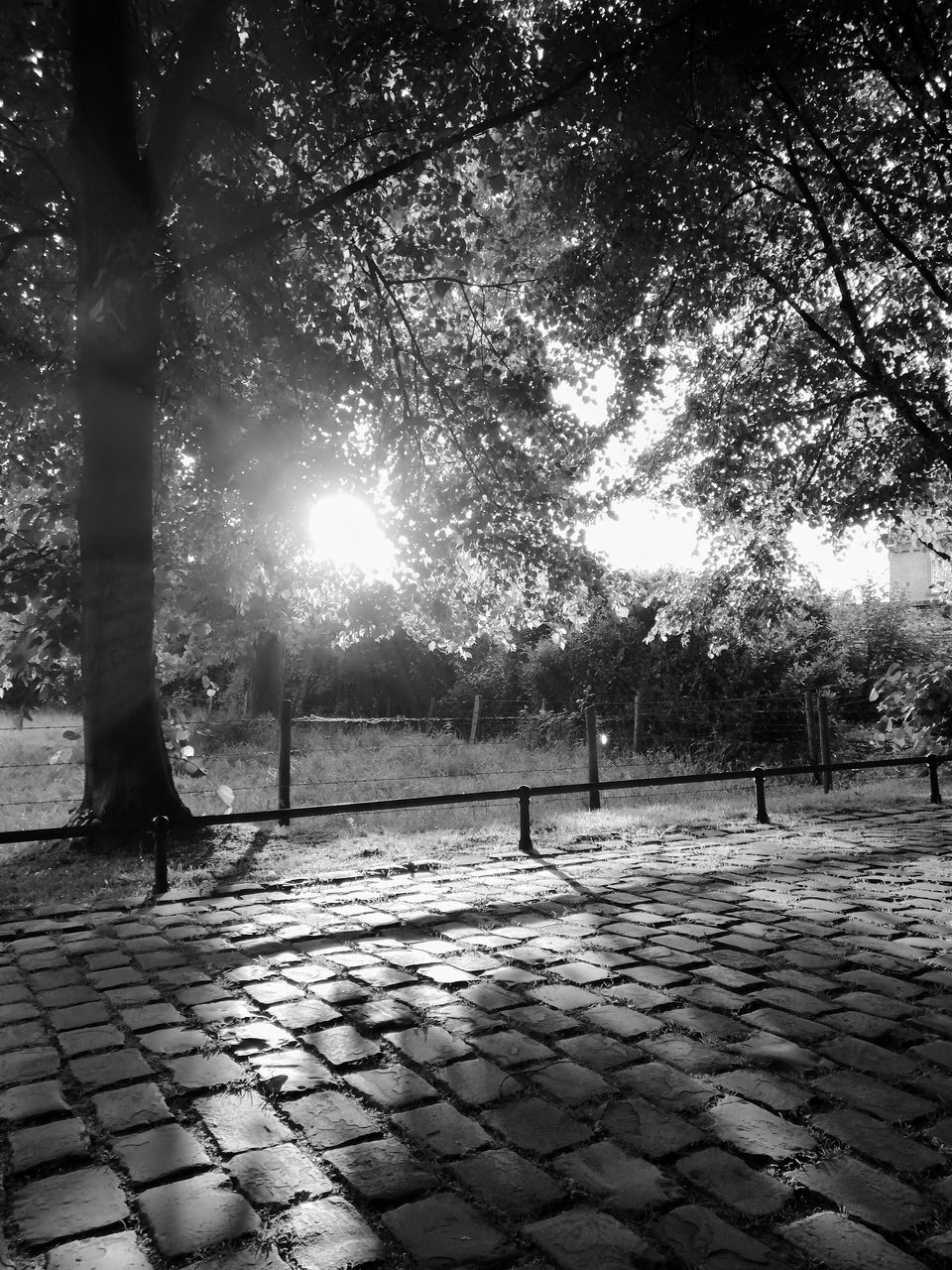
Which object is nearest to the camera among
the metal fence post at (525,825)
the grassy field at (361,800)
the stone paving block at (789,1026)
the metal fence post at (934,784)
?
the stone paving block at (789,1026)

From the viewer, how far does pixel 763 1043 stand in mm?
3691

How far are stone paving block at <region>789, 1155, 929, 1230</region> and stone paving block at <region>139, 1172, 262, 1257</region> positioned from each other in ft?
5.13

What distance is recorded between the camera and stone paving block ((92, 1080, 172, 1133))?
10.4 feet

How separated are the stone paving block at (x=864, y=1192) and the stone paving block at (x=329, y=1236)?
1225 mm

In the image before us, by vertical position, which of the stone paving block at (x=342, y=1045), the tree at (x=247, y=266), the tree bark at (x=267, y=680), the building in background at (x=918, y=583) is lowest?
the stone paving block at (x=342, y=1045)

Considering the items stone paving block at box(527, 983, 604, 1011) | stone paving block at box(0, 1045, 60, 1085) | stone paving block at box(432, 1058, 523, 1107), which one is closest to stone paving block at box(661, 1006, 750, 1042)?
stone paving block at box(527, 983, 604, 1011)

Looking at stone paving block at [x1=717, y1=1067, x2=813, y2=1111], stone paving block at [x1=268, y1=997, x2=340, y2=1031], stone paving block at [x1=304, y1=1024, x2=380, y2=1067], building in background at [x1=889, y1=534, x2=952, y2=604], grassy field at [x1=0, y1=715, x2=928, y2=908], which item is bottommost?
stone paving block at [x1=717, y1=1067, x2=813, y2=1111]

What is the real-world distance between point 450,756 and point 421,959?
12.1m

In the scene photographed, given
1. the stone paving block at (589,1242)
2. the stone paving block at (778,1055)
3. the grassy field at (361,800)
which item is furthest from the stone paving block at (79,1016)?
the stone paving block at (778,1055)

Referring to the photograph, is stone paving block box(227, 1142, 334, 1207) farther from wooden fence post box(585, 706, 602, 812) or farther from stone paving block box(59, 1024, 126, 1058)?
wooden fence post box(585, 706, 602, 812)

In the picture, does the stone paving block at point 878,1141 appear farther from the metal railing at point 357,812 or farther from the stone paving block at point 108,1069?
the metal railing at point 357,812

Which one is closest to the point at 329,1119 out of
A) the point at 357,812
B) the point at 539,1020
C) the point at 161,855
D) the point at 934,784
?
the point at 539,1020

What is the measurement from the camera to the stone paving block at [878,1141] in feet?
9.20

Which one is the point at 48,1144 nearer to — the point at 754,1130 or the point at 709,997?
the point at 754,1130
